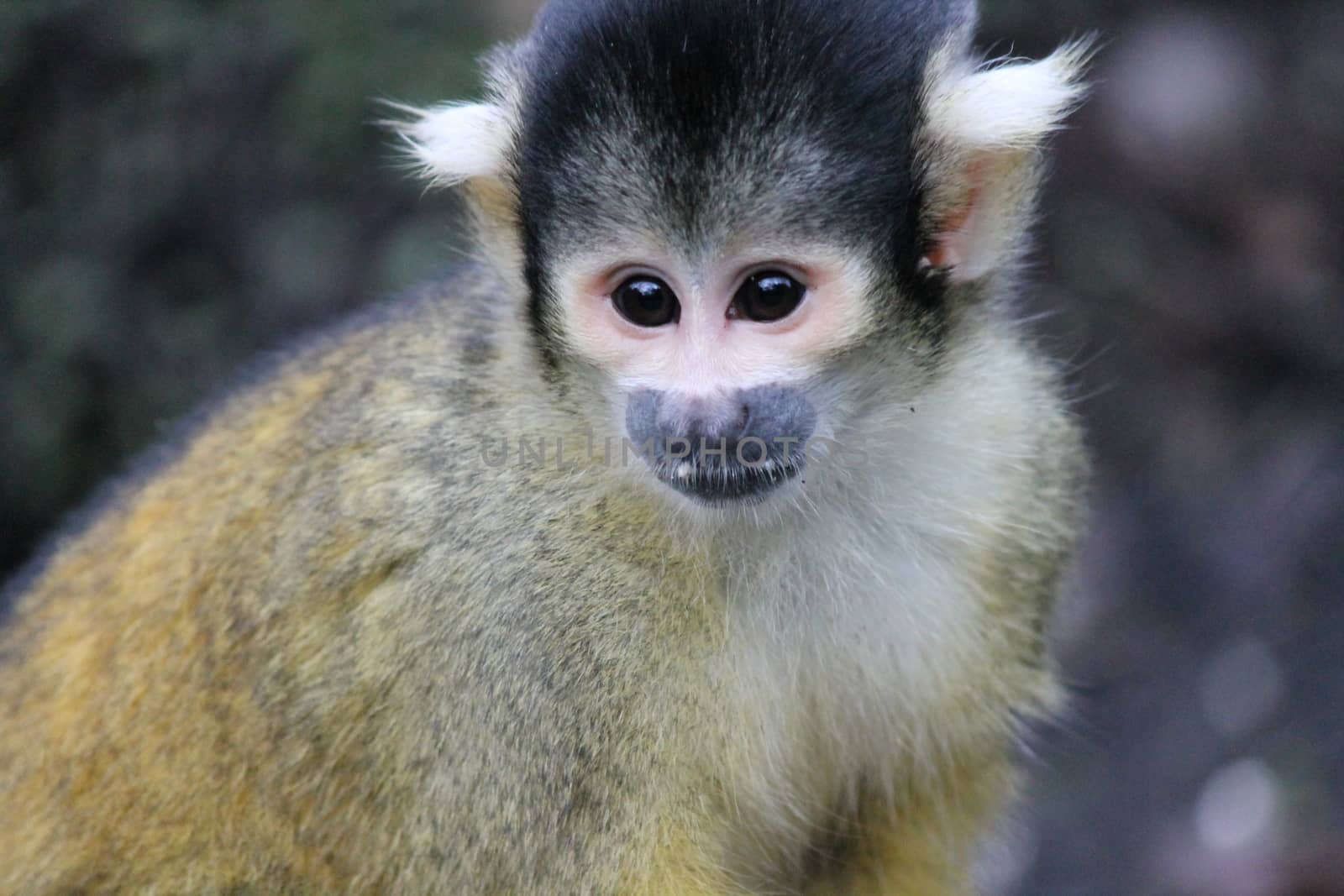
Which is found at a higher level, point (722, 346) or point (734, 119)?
point (734, 119)

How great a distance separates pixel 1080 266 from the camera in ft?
18.5

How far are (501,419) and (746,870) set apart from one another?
0.93 meters

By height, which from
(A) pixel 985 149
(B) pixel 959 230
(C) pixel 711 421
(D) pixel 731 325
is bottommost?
(C) pixel 711 421

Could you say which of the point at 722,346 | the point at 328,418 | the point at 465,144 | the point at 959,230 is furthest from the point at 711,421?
the point at 328,418

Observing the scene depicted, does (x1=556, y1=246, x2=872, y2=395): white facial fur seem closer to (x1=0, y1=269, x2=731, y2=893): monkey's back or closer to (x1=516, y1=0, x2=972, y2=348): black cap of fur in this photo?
(x1=516, y1=0, x2=972, y2=348): black cap of fur

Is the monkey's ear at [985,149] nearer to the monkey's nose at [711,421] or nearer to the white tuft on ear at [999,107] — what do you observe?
the white tuft on ear at [999,107]

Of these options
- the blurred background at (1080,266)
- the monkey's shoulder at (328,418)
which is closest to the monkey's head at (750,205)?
the monkey's shoulder at (328,418)

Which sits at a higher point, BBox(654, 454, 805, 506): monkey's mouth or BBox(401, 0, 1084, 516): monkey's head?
BBox(401, 0, 1084, 516): monkey's head

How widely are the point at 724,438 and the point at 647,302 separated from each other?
10.6 inches

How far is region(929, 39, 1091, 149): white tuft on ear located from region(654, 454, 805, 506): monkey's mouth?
593 mm

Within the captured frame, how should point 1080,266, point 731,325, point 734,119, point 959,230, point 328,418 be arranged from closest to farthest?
point 734,119, point 731,325, point 959,230, point 328,418, point 1080,266

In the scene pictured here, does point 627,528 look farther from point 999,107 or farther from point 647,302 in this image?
point 999,107

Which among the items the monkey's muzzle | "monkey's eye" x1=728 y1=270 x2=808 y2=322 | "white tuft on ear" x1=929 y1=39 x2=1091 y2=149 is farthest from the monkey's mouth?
"white tuft on ear" x1=929 y1=39 x2=1091 y2=149

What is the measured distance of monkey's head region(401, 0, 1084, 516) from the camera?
7.16ft
